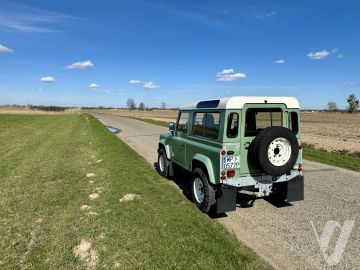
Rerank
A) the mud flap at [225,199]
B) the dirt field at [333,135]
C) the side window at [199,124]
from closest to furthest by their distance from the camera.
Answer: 1. the mud flap at [225,199]
2. the side window at [199,124]
3. the dirt field at [333,135]

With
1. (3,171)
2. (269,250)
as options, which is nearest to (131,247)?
(269,250)

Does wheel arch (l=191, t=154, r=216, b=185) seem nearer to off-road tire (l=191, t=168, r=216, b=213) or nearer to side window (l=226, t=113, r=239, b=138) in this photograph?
off-road tire (l=191, t=168, r=216, b=213)

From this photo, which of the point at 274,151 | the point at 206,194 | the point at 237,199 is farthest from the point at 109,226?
the point at 274,151

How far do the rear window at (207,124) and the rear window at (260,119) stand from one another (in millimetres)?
580

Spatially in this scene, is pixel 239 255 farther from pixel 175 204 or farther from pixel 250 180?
pixel 175 204

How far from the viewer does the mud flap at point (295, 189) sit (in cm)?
610

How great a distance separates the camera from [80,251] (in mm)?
4453

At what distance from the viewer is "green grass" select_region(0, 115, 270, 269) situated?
420 centimetres

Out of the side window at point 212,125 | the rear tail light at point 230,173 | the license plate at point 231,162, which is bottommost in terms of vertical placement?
the rear tail light at point 230,173

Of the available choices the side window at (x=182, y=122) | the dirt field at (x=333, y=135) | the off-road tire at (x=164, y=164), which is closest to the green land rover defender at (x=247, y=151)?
the side window at (x=182, y=122)

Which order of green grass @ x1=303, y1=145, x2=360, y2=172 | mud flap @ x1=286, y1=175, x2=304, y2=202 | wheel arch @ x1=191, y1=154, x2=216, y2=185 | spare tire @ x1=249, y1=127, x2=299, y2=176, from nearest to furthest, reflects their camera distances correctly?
spare tire @ x1=249, y1=127, x2=299, y2=176, wheel arch @ x1=191, y1=154, x2=216, y2=185, mud flap @ x1=286, y1=175, x2=304, y2=202, green grass @ x1=303, y1=145, x2=360, y2=172

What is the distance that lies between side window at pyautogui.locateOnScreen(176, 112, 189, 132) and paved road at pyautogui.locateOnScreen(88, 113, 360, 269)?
164 centimetres

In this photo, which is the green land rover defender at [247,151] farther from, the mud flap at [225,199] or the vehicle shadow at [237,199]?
the vehicle shadow at [237,199]

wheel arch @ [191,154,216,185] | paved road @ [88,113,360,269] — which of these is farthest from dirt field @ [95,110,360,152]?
wheel arch @ [191,154,216,185]
